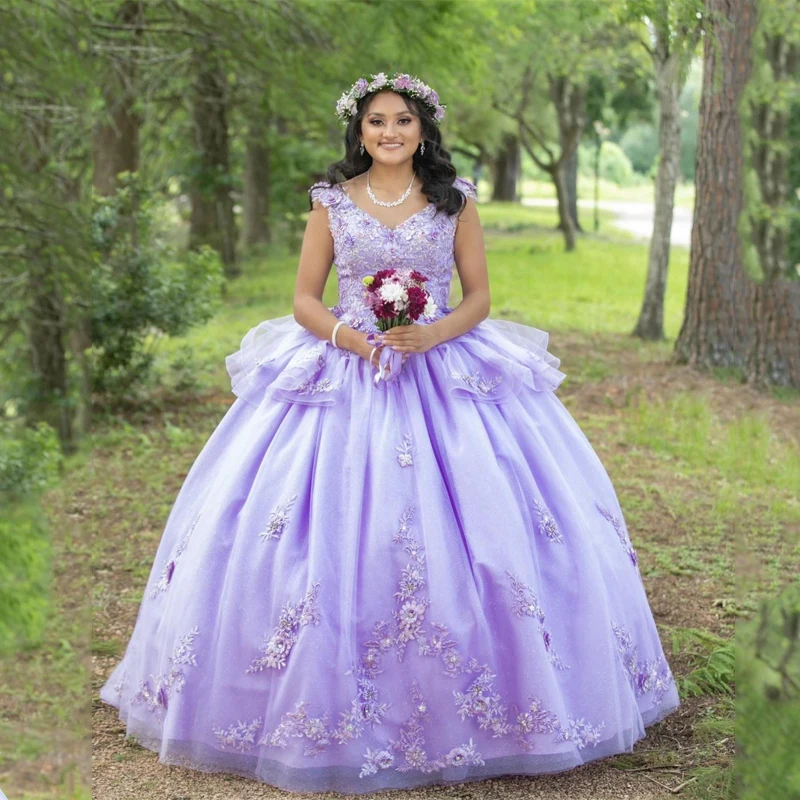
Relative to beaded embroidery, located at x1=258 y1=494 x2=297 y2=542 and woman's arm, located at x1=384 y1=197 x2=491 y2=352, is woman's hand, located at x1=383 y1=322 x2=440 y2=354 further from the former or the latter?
beaded embroidery, located at x1=258 y1=494 x2=297 y2=542

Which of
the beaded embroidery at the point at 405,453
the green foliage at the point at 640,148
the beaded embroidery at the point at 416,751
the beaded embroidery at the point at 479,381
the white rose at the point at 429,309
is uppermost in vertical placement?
the white rose at the point at 429,309

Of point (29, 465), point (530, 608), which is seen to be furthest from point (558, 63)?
point (530, 608)

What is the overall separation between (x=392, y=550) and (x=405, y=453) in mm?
310

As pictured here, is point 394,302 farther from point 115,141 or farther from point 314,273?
point 115,141

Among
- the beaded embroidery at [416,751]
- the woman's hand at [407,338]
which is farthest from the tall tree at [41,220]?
the beaded embroidery at [416,751]

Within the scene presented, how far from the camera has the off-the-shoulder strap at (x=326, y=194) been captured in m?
3.72

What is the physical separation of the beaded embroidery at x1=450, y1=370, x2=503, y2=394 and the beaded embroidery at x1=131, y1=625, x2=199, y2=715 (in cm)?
111

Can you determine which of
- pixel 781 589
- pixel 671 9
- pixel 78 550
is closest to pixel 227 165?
pixel 78 550

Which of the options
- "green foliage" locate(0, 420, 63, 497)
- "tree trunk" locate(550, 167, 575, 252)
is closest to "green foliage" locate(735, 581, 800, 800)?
"green foliage" locate(0, 420, 63, 497)

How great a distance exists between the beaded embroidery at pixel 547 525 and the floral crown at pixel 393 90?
54.1 inches

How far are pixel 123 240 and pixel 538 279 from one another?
8.97 meters

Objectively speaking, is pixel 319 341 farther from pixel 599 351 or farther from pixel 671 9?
pixel 599 351

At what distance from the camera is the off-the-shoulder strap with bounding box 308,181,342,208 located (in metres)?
3.72

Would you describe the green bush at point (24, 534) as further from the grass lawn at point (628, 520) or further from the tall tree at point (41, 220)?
the tall tree at point (41, 220)
